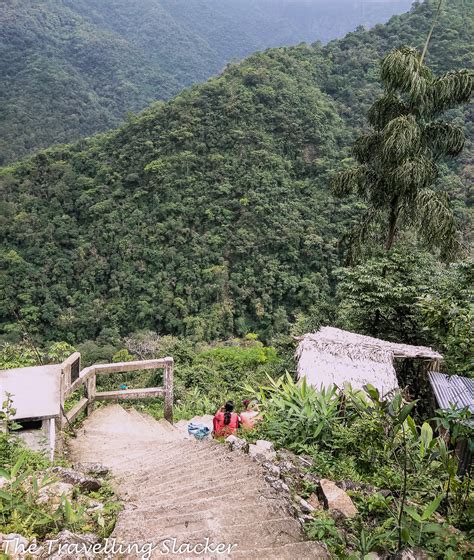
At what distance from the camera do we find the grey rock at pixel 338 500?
274cm

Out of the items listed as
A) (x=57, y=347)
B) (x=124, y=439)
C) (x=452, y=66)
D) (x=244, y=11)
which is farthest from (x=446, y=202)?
(x=244, y=11)

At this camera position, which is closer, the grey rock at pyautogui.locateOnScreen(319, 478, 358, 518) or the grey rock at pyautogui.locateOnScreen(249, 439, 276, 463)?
the grey rock at pyautogui.locateOnScreen(319, 478, 358, 518)

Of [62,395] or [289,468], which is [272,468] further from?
[62,395]

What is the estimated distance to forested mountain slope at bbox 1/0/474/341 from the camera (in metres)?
24.1

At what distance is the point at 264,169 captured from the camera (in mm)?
28328

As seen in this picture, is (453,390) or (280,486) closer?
(280,486)

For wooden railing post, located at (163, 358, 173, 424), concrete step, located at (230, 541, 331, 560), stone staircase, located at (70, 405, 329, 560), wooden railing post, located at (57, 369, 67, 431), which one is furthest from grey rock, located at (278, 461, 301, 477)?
wooden railing post, located at (163, 358, 173, 424)

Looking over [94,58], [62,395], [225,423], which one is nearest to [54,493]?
[62,395]

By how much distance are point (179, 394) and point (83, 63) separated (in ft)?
251

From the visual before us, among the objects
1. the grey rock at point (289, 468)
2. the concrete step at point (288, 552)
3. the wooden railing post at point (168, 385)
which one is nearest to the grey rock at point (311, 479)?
the grey rock at point (289, 468)

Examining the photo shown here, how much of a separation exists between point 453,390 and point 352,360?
3.97 feet

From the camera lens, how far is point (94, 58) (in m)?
73.7

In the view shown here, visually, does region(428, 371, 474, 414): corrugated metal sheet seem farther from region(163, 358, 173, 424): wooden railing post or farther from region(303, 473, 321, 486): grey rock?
region(163, 358, 173, 424): wooden railing post

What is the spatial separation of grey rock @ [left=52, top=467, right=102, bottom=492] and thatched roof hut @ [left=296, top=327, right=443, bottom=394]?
10.2 ft
